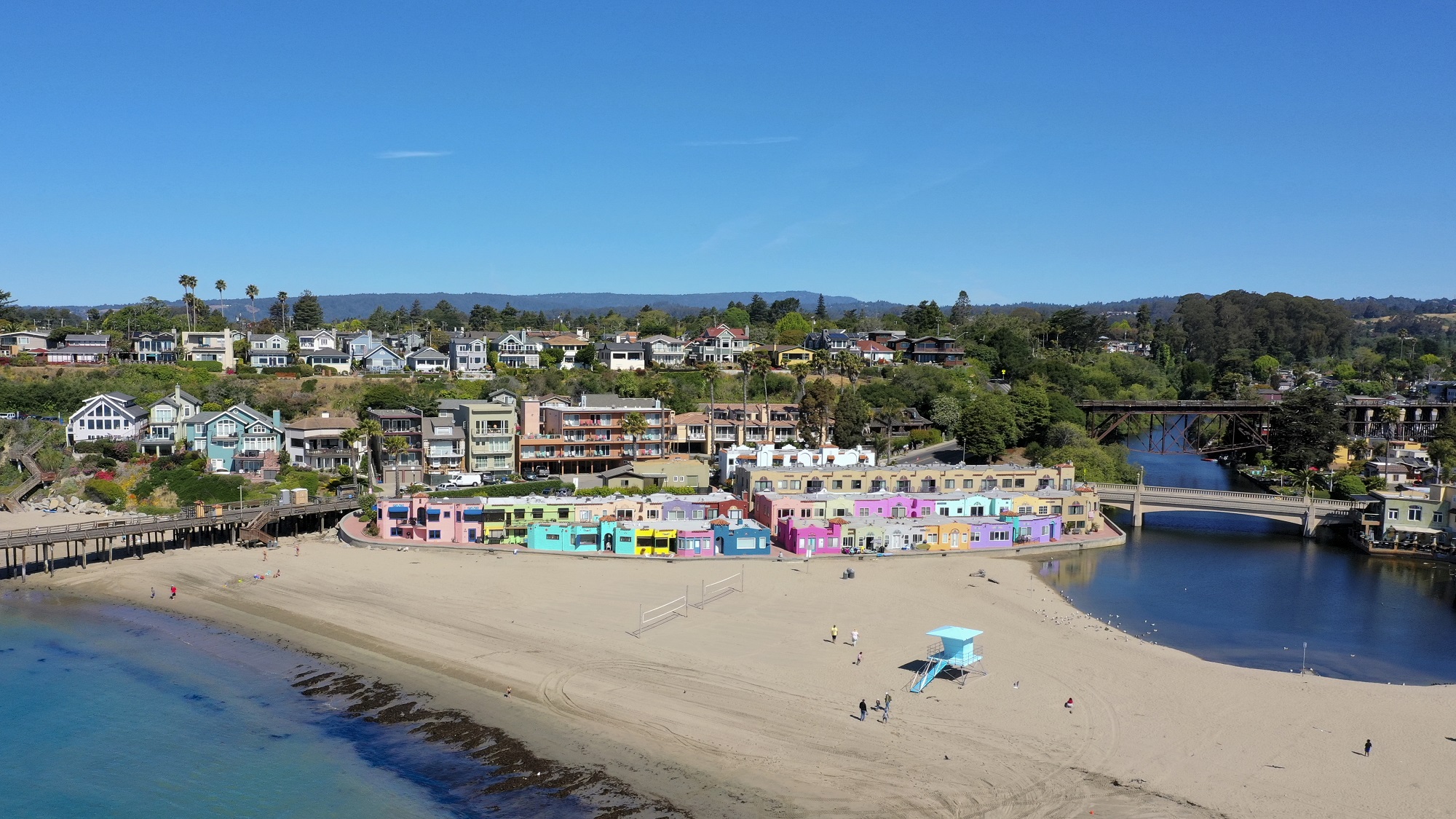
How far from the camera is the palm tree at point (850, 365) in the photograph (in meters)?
92.8

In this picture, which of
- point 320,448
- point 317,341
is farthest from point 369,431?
point 317,341

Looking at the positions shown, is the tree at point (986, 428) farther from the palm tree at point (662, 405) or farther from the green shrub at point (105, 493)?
the green shrub at point (105, 493)

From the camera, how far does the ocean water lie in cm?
2717

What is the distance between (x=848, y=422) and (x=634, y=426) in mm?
19064

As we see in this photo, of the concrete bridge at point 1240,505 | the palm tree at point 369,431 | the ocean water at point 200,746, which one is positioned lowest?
the ocean water at point 200,746

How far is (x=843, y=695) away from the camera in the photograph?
1304 inches

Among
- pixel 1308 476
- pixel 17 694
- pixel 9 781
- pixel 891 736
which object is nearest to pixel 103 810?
pixel 9 781

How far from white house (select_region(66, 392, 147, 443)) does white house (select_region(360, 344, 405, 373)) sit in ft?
92.9

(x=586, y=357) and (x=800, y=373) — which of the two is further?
(x=586, y=357)

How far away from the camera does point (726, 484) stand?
71.1m

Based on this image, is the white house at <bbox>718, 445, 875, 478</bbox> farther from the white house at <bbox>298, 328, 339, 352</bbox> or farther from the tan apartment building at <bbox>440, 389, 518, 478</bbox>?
the white house at <bbox>298, 328, 339, 352</bbox>

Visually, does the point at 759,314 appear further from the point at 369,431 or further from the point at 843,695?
the point at 843,695

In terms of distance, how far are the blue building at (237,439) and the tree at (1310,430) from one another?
84.3m

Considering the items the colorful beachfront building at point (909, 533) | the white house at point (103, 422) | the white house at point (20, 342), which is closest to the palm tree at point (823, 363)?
the colorful beachfront building at point (909, 533)
